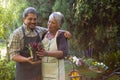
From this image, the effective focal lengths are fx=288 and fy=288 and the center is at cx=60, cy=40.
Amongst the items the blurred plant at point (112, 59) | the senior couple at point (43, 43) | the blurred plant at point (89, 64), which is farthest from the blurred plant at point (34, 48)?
the blurred plant at point (112, 59)

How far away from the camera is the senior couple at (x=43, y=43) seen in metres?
2.58

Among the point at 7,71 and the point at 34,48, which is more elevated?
the point at 34,48

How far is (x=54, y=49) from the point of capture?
2600mm

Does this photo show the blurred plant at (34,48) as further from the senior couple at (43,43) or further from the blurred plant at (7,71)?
the blurred plant at (7,71)

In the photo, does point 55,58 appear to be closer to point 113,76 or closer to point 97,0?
point 97,0

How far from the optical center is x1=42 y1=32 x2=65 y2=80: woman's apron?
2.61 meters

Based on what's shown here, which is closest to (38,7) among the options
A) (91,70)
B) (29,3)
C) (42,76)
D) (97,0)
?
(29,3)

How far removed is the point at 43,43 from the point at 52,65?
0.22 meters

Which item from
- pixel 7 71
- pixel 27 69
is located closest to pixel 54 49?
pixel 27 69

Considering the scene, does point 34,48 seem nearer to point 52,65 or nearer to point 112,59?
point 52,65

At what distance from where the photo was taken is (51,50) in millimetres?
2596

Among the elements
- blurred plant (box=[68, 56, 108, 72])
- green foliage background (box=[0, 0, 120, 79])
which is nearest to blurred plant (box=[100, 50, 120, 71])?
green foliage background (box=[0, 0, 120, 79])

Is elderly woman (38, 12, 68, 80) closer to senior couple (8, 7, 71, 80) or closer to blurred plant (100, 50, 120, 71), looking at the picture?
senior couple (8, 7, 71, 80)

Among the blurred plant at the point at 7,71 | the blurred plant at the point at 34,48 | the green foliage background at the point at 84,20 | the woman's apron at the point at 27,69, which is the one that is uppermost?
the green foliage background at the point at 84,20
